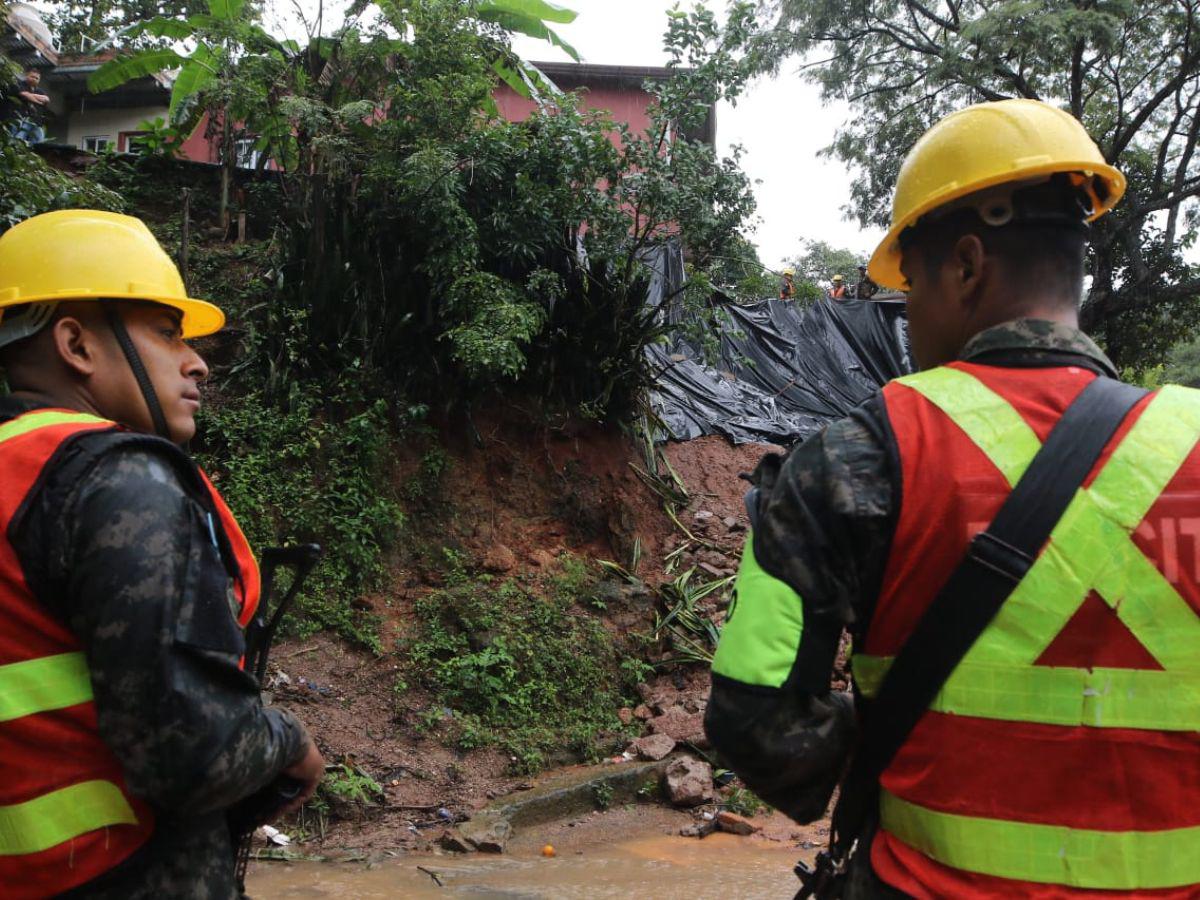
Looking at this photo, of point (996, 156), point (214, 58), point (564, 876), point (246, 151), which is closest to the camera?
point (996, 156)

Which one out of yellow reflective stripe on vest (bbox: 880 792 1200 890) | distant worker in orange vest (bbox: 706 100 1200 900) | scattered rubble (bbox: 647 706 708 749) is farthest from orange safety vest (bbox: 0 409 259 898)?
scattered rubble (bbox: 647 706 708 749)

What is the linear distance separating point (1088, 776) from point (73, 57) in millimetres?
19298

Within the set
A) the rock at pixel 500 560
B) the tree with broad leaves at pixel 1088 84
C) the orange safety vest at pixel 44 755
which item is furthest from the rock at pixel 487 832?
the tree with broad leaves at pixel 1088 84

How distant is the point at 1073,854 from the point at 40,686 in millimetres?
1469

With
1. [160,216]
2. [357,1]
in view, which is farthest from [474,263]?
[160,216]

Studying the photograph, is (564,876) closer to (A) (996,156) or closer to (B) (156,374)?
(B) (156,374)

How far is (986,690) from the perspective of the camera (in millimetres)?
1323

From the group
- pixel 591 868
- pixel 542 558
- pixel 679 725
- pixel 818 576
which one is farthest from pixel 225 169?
pixel 818 576

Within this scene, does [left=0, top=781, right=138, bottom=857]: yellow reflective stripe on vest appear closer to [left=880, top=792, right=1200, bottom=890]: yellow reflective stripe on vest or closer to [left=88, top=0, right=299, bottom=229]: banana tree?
[left=880, top=792, right=1200, bottom=890]: yellow reflective stripe on vest

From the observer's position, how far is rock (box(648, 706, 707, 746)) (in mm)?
6621

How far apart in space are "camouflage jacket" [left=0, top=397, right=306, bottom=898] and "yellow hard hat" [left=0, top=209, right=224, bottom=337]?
384 millimetres

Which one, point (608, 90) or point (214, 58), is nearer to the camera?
point (214, 58)

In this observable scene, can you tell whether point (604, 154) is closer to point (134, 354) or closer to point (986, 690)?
point (134, 354)

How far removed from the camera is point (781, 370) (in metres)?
12.6
